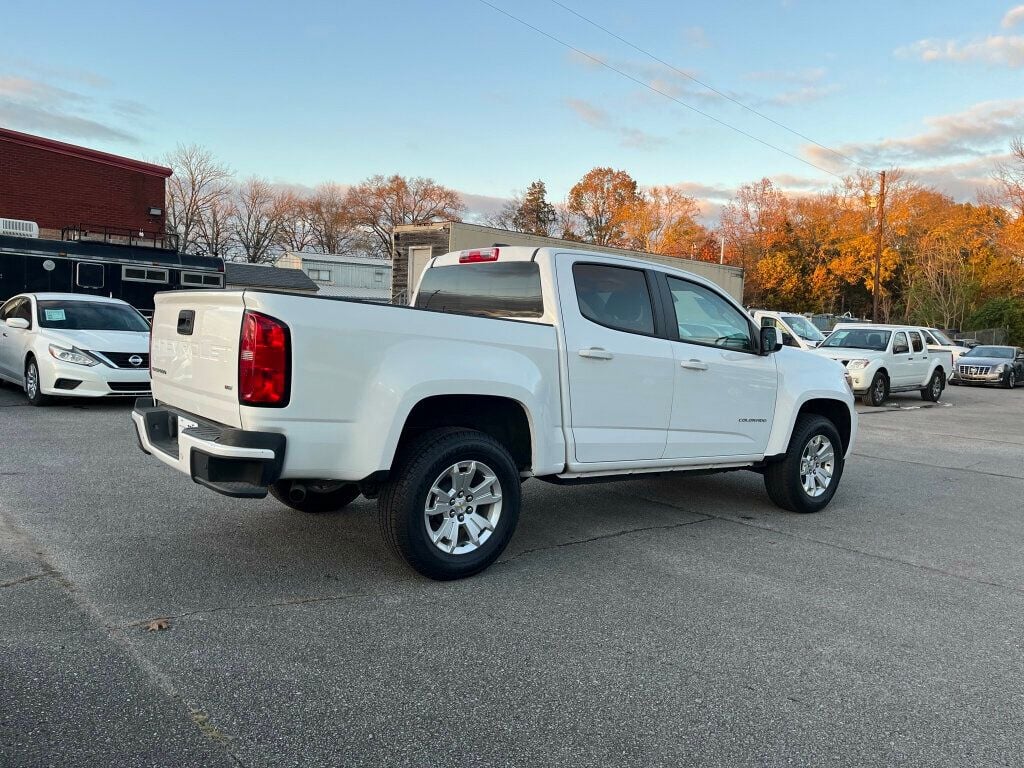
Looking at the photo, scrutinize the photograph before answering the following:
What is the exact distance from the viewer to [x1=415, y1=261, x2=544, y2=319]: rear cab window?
5105mm

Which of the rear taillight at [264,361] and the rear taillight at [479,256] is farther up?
the rear taillight at [479,256]

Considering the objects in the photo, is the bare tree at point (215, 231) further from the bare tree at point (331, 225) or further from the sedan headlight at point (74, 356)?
the sedan headlight at point (74, 356)

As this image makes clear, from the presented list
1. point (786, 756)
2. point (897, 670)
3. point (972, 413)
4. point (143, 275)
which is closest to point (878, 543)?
point (897, 670)

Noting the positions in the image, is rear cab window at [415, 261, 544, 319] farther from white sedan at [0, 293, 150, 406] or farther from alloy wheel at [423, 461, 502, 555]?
white sedan at [0, 293, 150, 406]

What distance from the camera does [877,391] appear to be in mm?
16922

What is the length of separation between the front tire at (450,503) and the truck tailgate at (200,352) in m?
0.93

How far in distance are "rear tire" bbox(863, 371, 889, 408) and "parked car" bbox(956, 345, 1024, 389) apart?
10.4 metres

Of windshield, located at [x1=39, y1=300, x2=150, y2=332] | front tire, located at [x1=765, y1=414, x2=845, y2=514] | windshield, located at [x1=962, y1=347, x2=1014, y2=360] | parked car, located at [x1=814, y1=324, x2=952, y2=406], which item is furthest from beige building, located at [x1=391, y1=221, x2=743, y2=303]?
windshield, located at [x1=962, y1=347, x2=1014, y2=360]

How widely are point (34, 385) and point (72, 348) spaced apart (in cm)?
86

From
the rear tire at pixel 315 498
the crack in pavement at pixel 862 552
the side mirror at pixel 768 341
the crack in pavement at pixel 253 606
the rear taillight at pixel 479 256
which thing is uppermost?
the rear taillight at pixel 479 256

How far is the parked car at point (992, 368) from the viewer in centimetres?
2494

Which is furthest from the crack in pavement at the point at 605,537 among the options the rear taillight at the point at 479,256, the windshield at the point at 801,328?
the windshield at the point at 801,328

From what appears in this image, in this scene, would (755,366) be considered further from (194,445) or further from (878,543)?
(194,445)

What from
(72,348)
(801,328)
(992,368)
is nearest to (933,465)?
(801,328)
